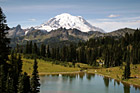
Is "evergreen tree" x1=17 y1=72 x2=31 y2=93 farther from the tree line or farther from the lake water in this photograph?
the lake water

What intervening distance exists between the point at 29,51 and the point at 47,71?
2700 inches

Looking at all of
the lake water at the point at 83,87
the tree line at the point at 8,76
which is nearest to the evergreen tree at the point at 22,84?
the tree line at the point at 8,76

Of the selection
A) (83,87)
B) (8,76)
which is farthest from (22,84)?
(83,87)

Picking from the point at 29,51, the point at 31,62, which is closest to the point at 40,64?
the point at 31,62

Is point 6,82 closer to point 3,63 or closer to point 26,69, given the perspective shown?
point 3,63

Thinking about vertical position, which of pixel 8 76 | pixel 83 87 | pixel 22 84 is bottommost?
pixel 83 87

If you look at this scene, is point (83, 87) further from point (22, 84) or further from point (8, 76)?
point (8, 76)

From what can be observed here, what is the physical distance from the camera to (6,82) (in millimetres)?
35781

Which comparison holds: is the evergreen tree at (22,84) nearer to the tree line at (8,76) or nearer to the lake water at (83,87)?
the tree line at (8,76)

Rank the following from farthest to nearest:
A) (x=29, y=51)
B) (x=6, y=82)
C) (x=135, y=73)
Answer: (x=29, y=51), (x=135, y=73), (x=6, y=82)

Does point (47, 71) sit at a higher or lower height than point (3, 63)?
lower

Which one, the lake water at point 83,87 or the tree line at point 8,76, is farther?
the lake water at point 83,87

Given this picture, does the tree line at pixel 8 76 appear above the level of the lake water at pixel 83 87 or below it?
above

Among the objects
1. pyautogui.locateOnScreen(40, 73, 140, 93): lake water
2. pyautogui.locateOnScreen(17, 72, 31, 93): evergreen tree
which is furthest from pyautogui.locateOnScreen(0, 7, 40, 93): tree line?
pyautogui.locateOnScreen(40, 73, 140, 93): lake water
